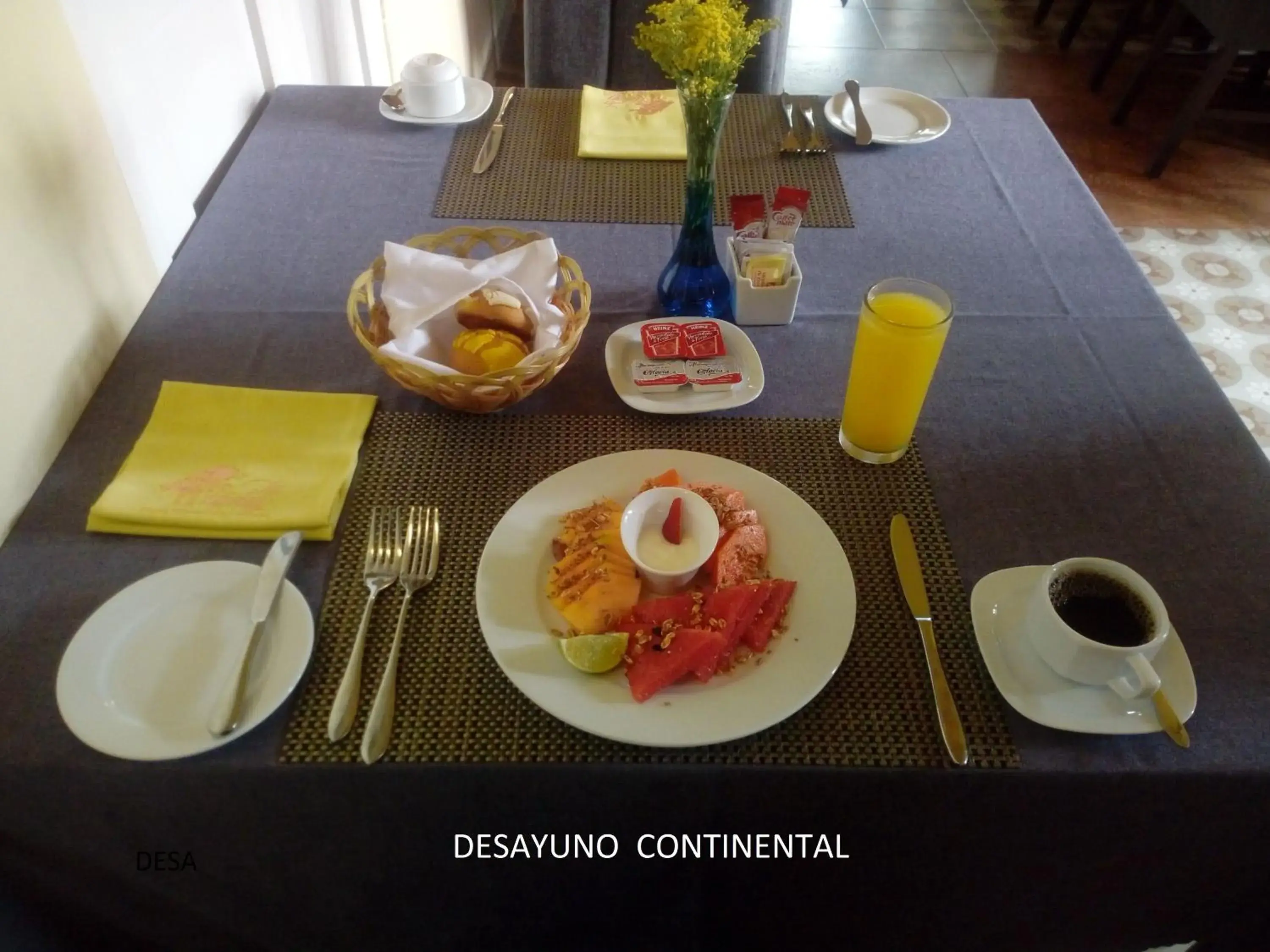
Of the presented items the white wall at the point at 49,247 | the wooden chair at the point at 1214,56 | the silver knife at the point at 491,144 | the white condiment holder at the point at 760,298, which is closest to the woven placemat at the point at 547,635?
the white condiment holder at the point at 760,298

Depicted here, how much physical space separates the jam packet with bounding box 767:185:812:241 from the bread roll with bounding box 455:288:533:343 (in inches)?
11.5

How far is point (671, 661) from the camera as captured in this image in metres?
0.64

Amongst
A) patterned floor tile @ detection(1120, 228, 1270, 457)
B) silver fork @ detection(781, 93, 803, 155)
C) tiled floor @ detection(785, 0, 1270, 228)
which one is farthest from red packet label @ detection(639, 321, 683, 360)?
tiled floor @ detection(785, 0, 1270, 228)

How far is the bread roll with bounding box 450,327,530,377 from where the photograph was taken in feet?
2.77

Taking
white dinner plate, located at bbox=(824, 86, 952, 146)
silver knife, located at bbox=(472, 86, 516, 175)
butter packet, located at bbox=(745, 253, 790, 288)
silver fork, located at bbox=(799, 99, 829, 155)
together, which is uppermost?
butter packet, located at bbox=(745, 253, 790, 288)

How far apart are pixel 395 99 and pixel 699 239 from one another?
0.64 meters

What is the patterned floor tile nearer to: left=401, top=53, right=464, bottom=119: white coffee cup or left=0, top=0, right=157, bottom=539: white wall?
left=401, top=53, right=464, bottom=119: white coffee cup

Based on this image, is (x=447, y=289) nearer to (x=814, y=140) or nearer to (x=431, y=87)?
(x=431, y=87)

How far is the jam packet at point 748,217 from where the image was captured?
94 centimetres

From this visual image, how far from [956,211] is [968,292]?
0.59ft

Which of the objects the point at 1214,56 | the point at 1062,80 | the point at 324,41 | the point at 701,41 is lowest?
the point at 1062,80

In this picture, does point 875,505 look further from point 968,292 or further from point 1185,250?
point 1185,250

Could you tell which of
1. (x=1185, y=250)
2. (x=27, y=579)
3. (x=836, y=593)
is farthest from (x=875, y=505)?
(x=1185, y=250)

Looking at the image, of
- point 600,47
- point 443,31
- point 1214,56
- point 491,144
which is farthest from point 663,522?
point 1214,56
